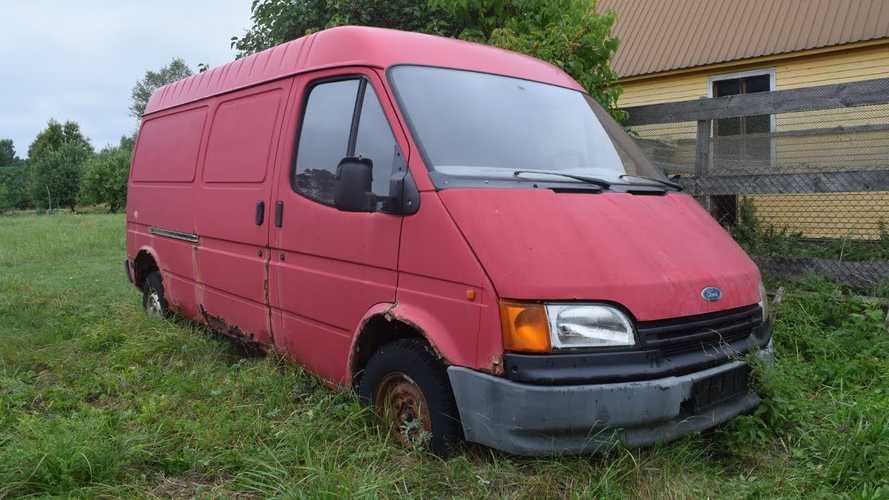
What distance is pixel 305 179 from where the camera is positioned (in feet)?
14.0

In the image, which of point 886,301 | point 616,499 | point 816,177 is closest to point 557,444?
point 616,499

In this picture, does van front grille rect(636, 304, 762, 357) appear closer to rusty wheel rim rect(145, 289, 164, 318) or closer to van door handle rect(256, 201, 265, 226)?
van door handle rect(256, 201, 265, 226)

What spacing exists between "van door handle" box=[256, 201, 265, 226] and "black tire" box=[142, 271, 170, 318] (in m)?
2.28

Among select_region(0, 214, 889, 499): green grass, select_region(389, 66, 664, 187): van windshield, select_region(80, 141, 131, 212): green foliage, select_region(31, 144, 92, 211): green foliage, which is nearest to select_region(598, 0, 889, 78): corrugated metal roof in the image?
select_region(0, 214, 889, 499): green grass

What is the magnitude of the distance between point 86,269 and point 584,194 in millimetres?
10524

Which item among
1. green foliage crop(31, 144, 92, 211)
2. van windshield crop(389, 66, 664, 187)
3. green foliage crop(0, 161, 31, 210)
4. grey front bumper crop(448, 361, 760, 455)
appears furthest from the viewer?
green foliage crop(0, 161, 31, 210)

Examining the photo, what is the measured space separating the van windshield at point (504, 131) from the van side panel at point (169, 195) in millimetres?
2626

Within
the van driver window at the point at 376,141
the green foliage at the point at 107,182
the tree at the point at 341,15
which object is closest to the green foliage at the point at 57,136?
the green foliage at the point at 107,182

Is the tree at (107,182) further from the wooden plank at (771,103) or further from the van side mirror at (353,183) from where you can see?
the van side mirror at (353,183)

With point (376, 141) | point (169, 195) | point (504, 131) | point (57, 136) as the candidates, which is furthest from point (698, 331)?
point (57, 136)

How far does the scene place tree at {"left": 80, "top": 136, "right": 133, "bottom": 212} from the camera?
4281 cm

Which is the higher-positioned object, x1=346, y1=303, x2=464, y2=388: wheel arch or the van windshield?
the van windshield

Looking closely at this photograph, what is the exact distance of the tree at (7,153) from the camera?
81062mm

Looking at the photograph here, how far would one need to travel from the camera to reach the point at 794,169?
5848 millimetres
